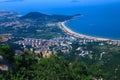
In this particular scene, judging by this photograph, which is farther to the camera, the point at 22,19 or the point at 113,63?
the point at 22,19

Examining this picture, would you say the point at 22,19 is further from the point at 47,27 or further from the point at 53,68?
the point at 53,68

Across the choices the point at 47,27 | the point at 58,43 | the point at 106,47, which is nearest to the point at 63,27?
the point at 47,27

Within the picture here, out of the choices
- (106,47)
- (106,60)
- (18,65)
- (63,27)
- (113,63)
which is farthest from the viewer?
(63,27)

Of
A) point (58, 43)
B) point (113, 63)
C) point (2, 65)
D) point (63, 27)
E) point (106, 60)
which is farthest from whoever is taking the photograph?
point (63, 27)

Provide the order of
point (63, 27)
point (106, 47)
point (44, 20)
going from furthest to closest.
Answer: point (44, 20), point (63, 27), point (106, 47)

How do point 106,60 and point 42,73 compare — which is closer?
point 42,73

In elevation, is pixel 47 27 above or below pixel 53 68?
below

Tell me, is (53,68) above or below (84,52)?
above

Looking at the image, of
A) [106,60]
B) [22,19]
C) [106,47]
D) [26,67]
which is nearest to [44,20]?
[22,19]

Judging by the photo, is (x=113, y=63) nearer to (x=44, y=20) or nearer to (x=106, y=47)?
(x=106, y=47)
